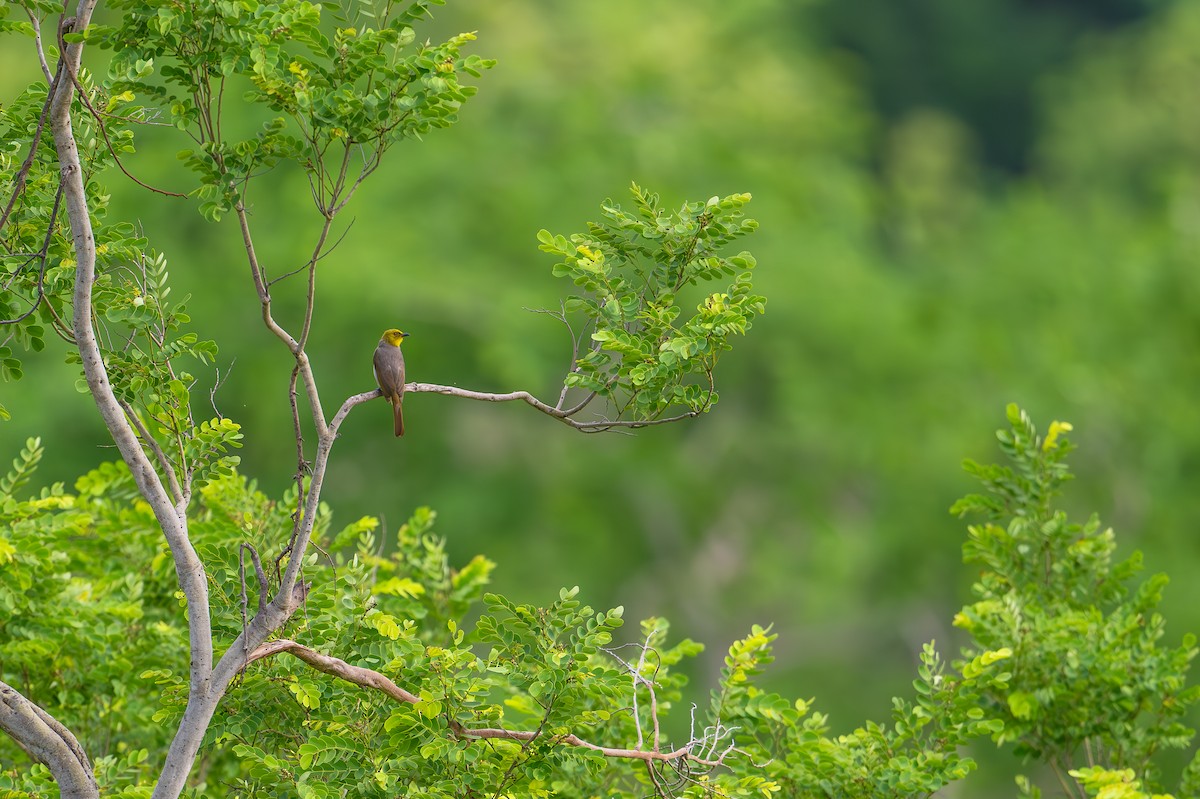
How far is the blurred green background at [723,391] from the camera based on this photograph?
78.1 ft

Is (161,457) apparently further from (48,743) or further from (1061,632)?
(1061,632)

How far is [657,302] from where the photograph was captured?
5.99m

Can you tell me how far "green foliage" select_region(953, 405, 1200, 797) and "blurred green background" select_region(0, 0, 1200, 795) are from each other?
13.8 m

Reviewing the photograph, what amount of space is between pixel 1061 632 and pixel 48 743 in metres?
4.28

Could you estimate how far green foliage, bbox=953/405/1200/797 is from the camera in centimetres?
746

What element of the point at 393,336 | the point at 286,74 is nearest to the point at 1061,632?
the point at 393,336

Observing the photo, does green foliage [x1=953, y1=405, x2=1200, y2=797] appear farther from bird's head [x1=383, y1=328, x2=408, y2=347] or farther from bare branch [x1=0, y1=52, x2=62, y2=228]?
bare branch [x1=0, y1=52, x2=62, y2=228]

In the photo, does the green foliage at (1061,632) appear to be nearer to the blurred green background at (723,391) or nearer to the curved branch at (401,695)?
the curved branch at (401,695)

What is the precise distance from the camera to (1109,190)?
45.2m

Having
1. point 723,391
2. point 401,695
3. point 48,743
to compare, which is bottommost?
point 48,743

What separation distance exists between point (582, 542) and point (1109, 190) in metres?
25.1

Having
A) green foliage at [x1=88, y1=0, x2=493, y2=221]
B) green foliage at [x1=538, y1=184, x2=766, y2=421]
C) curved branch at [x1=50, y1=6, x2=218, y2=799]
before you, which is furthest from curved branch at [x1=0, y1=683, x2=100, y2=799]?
green foliage at [x1=538, y1=184, x2=766, y2=421]

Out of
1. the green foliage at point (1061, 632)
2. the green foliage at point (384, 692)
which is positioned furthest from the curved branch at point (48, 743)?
the green foliage at point (1061, 632)

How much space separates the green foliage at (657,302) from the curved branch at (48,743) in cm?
212
